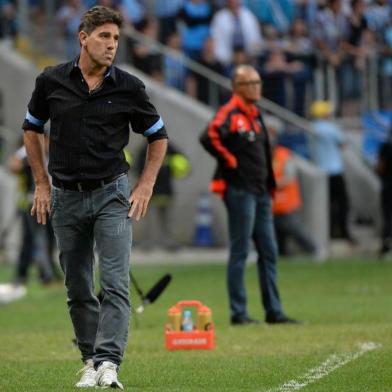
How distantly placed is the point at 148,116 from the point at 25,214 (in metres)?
11.3

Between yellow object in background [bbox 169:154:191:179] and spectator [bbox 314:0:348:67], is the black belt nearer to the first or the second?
yellow object in background [bbox 169:154:191:179]

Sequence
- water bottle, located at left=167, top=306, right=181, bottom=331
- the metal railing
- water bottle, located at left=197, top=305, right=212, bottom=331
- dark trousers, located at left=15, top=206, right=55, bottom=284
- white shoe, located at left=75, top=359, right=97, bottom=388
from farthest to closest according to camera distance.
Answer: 1. the metal railing
2. dark trousers, located at left=15, top=206, right=55, bottom=284
3. water bottle, located at left=167, top=306, right=181, bottom=331
4. water bottle, located at left=197, top=305, right=212, bottom=331
5. white shoe, located at left=75, top=359, right=97, bottom=388

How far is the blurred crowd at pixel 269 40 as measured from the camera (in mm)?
25625

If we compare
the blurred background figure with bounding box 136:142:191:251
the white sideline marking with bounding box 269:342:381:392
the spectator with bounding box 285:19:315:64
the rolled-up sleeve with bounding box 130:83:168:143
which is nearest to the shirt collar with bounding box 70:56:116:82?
the rolled-up sleeve with bounding box 130:83:168:143

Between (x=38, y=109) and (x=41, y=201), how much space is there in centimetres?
60

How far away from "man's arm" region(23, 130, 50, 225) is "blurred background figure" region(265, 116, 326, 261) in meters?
14.0

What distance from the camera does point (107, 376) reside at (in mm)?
9094

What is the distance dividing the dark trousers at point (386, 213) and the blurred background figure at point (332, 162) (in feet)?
2.51

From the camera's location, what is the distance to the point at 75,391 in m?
9.12

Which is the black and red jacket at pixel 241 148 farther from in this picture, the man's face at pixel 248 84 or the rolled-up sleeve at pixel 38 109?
the rolled-up sleeve at pixel 38 109

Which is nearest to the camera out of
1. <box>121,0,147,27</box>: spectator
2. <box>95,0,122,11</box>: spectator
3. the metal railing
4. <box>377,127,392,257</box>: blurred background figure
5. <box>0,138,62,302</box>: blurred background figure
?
<box>0,138,62,302</box>: blurred background figure

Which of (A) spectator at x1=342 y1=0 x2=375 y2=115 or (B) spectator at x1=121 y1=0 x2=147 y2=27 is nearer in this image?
(A) spectator at x1=342 y1=0 x2=375 y2=115

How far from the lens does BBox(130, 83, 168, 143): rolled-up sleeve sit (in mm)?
9453

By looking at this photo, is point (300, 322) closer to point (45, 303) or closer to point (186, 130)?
point (45, 303)
